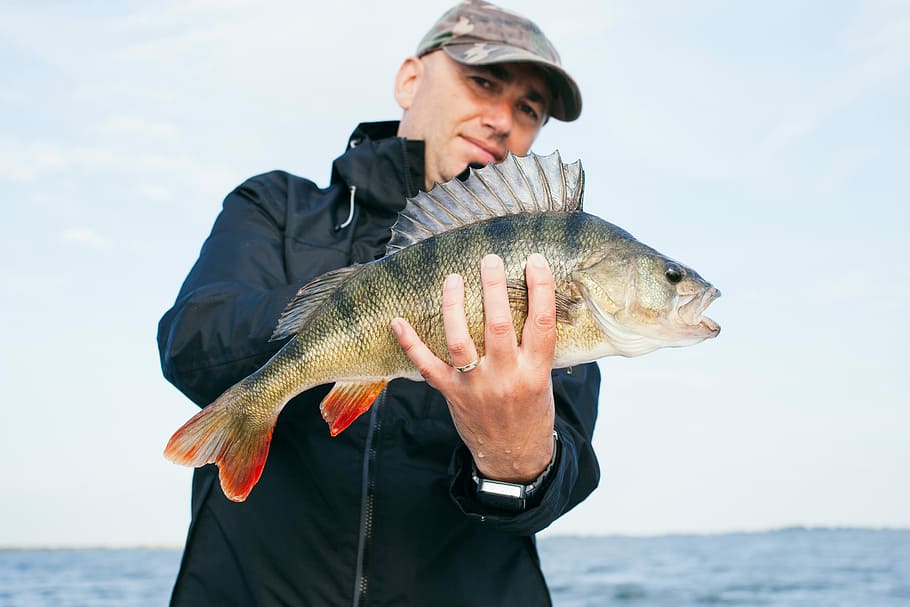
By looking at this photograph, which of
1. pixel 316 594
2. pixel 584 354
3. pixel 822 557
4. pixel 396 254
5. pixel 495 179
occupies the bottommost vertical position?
pixel 822 557

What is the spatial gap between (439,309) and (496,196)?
0.45m

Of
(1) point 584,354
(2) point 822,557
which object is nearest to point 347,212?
(1) point 584,354

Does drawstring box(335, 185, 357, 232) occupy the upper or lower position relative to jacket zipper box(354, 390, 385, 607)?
upper

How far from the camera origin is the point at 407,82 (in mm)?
4016

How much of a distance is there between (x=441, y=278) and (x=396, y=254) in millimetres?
195

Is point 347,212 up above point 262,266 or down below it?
above

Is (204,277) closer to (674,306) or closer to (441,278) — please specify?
(441,278)

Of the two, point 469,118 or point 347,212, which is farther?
point 469,118

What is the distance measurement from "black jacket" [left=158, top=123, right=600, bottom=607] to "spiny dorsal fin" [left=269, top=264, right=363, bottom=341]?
51 mm

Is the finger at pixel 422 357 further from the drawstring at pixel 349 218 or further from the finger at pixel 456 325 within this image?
the drawstring at pixel 349 218

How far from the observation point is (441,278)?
7.41ft

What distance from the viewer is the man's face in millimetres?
3637

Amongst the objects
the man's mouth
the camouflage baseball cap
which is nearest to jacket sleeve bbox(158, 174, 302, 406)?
the man's mouth

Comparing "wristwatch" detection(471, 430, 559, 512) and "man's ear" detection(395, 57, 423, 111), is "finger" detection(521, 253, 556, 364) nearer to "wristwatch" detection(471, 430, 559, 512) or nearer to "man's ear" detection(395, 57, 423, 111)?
"wristwatch" detection(471, 430, 559, 512)
